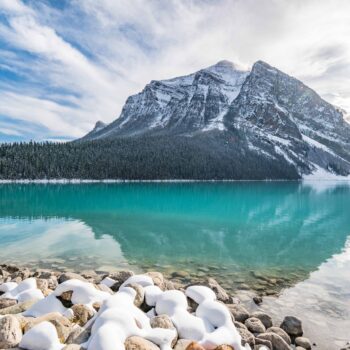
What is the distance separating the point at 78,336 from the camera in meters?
9.41

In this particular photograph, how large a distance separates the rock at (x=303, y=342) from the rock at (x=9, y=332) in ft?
33.4

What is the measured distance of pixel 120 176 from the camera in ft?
595

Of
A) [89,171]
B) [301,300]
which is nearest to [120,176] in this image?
[89,171]

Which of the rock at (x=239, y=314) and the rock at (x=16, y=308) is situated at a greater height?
the rock at (x=16, y=308)

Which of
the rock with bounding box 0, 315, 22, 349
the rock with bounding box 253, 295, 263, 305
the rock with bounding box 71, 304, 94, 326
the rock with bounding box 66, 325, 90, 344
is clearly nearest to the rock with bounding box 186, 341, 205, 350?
the rock with bounding box 66, 325, 90, 344

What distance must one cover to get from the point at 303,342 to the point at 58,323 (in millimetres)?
9407

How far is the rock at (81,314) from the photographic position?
10.9 metres

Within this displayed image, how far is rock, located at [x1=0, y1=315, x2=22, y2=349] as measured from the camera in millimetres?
8906

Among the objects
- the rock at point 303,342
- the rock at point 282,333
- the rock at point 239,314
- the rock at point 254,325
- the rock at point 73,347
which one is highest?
the rock at point 73,347

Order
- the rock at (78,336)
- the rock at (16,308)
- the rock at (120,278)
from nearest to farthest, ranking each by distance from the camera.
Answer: the rock at (78,336) < the rock at (16,308) < the rock at (120,278)

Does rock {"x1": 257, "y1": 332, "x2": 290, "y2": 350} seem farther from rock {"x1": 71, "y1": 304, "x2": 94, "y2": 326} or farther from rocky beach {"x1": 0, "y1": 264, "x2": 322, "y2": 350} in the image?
rock {"x1": 71, "y1": 304, "x2": 94, "y2": 326}

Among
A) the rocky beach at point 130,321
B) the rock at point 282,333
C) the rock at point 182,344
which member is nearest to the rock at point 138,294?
the rocky beach at point 130,321

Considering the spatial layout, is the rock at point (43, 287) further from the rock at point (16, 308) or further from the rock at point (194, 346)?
the rock at point (194, 346)

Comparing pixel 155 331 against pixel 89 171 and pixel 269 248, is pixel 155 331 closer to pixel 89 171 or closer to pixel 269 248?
pixel 269 248
